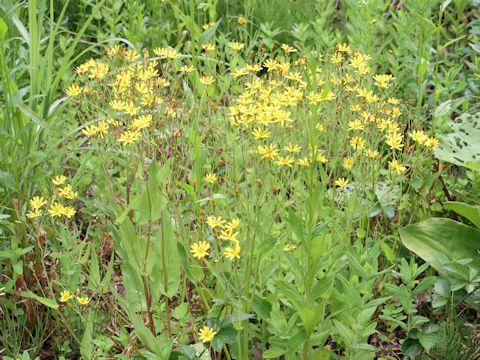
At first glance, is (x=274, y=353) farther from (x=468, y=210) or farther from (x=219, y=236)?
(x=468, y=210)

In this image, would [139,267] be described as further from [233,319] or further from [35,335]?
[35,335]

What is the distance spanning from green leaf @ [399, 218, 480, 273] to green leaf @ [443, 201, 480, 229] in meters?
0.06

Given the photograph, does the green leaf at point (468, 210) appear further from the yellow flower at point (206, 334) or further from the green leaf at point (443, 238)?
the yellow flower at point (206, 334)

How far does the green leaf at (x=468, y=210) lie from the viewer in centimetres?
212

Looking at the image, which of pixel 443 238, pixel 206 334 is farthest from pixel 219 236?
pixel 443 238

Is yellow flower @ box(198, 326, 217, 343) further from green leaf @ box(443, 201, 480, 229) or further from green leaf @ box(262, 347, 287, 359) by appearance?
green leaf @ box(443, 201, 480, 229)

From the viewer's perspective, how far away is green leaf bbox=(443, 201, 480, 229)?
6.97ft

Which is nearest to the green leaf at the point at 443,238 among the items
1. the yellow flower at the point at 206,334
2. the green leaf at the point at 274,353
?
the green leaf at the point at 274,353

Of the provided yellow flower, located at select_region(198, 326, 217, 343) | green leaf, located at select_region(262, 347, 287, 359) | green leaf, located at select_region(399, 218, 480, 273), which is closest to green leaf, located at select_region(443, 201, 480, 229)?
green leaf, located at select_region(399, 218, 480, 273)

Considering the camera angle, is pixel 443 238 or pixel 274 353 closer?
pixel 274 353

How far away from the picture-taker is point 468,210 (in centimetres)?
214

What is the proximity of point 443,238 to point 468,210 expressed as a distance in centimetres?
15

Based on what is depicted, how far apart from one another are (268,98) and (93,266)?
849mm

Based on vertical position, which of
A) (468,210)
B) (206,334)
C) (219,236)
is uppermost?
(219,236)
